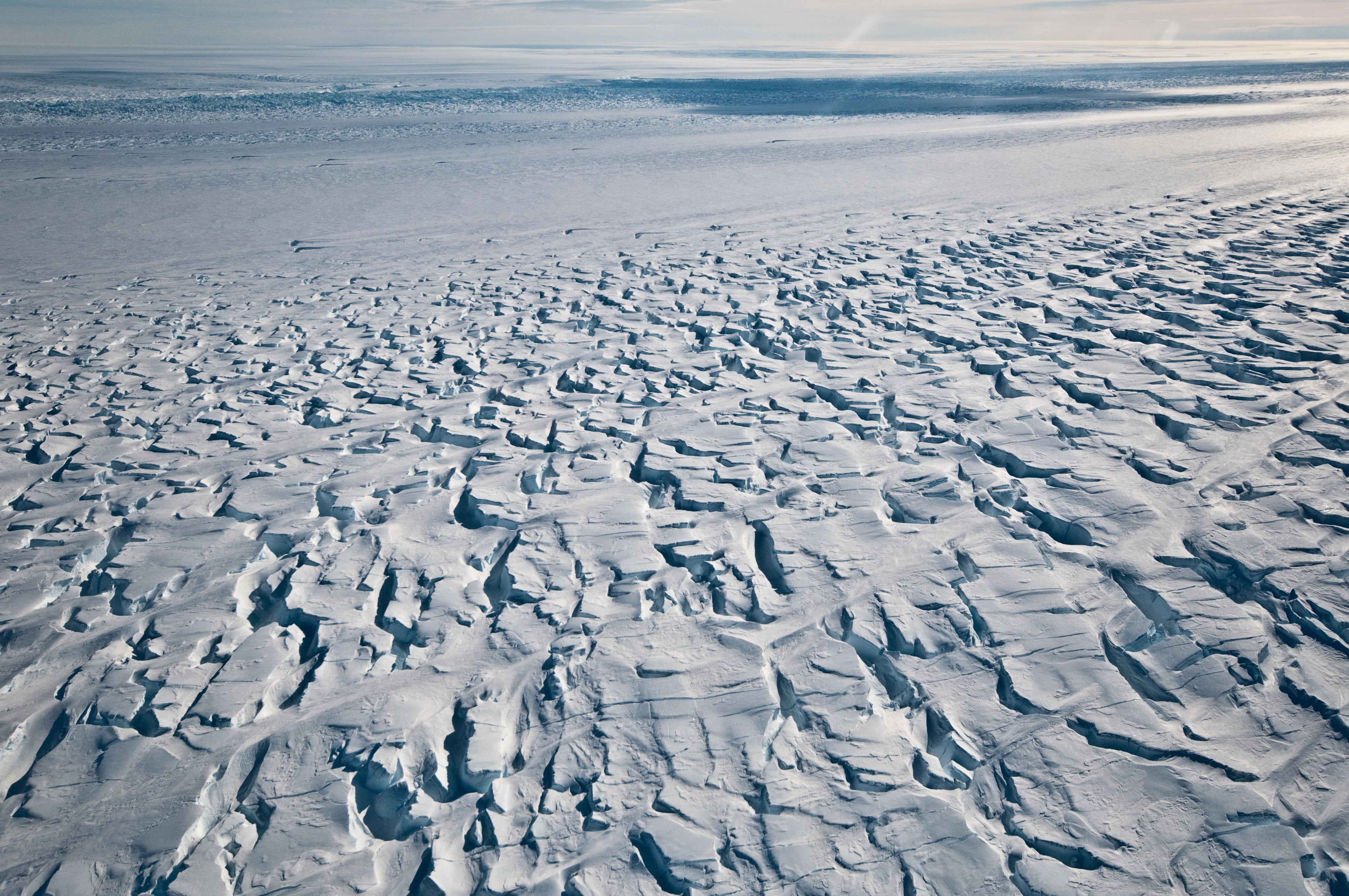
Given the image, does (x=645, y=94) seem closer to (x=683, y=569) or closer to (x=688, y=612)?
(x=683, y=569)

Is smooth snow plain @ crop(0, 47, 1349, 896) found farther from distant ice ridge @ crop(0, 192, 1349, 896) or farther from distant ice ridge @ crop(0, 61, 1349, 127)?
distant ice ridge @ crop(0, 61, 1349, 127)

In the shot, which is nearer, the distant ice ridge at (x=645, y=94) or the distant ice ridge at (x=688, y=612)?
the distant ice ridge at (x=688, y=612)

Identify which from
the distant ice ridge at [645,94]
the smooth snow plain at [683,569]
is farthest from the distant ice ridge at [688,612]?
the distant ice ridge at [645,94]

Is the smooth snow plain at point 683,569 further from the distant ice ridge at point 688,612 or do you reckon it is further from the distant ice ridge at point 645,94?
the distant ice ridge at point 645,94

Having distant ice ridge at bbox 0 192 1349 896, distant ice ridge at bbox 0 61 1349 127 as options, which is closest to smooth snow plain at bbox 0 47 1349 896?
distant ice ridge at bbox 0 192 1349 896

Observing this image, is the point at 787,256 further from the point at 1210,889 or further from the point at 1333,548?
the point at 1210,889

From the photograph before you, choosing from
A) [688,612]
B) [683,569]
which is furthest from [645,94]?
[688,612]
